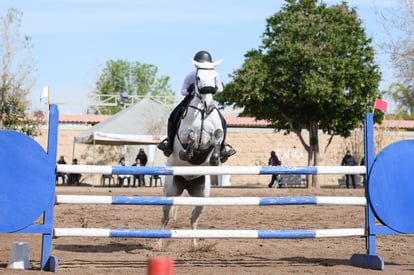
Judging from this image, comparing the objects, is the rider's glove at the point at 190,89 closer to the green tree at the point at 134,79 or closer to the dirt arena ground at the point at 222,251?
the dirt arena ground at the point at 222,251

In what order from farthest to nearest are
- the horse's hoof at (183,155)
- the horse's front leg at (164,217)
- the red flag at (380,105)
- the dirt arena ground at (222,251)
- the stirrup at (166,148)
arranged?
the stirrup at (166,148) < the horse's front leg at (164,217) < the horse's hoof at (183,155) < the red flag at (380,105) < the dirt arena ground at (222,251)

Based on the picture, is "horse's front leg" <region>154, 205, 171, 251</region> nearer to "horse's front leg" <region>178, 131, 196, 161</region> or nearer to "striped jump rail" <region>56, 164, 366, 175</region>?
"horse's front leg" <region>178, 131, 196, 161</region>

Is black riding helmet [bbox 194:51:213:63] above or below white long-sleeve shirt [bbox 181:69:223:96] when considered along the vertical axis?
above

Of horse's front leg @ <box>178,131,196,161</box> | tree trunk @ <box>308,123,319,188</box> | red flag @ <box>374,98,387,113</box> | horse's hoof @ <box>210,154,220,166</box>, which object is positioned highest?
tree trunk @ <box>308,123,319,188</box>

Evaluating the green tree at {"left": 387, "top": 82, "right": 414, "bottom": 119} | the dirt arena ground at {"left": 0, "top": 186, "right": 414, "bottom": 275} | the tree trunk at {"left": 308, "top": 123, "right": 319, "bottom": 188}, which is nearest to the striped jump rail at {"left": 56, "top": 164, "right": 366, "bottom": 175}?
the dirt arena ground at {"left": 0, "top": 186, "right": 414, "bottom": 275}

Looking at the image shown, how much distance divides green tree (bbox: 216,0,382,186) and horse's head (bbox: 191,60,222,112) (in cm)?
2166

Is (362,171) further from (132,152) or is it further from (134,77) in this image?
(134,77)

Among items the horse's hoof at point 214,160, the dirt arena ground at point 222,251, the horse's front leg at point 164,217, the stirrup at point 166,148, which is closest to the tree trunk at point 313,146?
the dirt arena ground at point 222,251

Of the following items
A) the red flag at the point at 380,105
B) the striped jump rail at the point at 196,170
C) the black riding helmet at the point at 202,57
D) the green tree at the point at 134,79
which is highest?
the green tree at the point at 134,79

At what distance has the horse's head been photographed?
310 inches

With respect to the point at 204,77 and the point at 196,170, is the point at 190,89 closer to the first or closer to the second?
the point at 204,77

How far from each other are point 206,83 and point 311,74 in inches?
885

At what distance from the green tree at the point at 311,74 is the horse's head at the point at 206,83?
21657 millimetres

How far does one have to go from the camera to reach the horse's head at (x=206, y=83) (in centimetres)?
787
